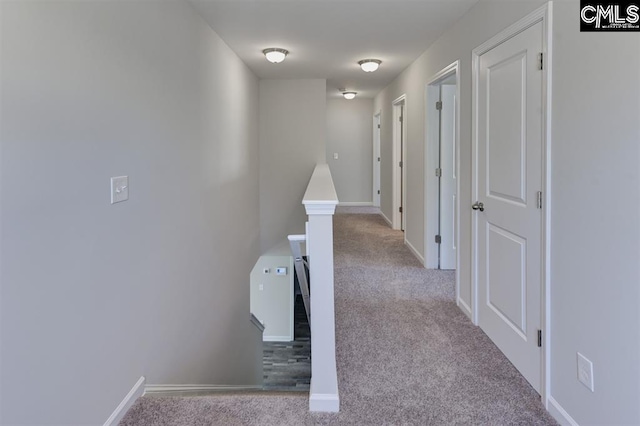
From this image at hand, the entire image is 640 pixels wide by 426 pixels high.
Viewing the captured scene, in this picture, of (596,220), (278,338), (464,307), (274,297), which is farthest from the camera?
(278,338)

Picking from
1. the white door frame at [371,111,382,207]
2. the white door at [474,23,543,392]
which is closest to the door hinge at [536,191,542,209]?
the white door at [474,23,543,392]

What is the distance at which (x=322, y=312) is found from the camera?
6.62 ft

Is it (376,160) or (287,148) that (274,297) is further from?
(376,160)

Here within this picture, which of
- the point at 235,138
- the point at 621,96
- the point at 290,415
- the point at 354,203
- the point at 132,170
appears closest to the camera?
the point at 621,96

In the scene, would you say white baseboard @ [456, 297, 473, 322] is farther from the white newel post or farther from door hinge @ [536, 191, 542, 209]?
the white newel post

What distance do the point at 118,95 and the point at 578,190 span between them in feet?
6.92

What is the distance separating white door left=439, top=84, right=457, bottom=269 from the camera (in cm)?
438

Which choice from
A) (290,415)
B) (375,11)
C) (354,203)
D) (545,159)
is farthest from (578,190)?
(354,203)

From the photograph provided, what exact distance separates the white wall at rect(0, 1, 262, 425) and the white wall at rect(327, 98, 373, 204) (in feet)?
18.8

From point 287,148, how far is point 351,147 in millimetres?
3143

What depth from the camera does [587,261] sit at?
1.76 metres

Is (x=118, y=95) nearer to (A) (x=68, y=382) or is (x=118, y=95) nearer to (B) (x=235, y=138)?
(A) (x=68, y=382)

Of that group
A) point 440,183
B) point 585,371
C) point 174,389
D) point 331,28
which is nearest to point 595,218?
point 585,371

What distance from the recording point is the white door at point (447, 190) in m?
4.38
